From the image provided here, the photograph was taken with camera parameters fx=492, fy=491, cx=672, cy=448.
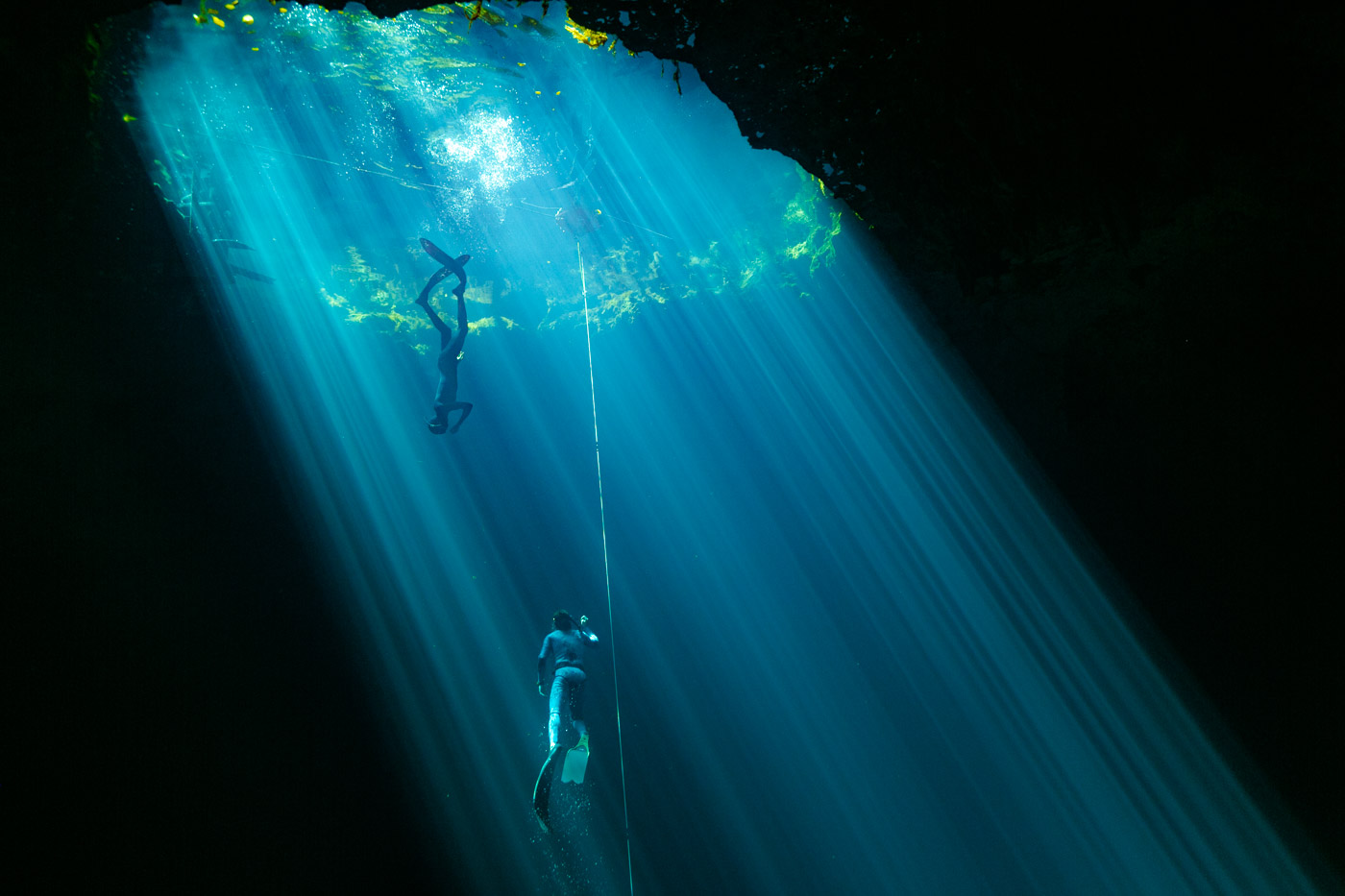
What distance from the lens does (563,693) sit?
6.14m

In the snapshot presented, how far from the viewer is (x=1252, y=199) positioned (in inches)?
118

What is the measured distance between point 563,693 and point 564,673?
0.23 metres

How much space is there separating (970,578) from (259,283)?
11.5 m

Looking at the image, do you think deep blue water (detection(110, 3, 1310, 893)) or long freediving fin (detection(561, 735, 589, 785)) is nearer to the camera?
long freediving fin (detection(561, 735, 589, 785))

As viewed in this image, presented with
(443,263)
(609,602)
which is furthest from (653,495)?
(443,263)

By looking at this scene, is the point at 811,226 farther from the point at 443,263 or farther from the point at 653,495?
the point at 653,495

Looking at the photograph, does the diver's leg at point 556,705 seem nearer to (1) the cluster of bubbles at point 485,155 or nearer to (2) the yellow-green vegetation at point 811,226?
(2) the yellow-green vegetation at point 811,226

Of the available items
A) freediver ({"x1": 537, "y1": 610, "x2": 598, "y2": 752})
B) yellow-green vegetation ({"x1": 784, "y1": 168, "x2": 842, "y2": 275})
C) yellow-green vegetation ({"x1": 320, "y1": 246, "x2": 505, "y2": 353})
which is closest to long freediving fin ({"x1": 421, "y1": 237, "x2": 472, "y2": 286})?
freediver ({"x1": 537, "y1": 610, "x2": 598, "y2": 752})

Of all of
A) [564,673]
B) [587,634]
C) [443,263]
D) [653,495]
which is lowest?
[564,673]

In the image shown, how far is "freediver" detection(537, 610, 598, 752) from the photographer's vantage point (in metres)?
6.04

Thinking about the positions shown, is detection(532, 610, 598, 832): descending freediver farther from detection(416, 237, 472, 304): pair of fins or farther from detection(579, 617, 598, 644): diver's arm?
detection(416, 237, 472, 304): pair of fins

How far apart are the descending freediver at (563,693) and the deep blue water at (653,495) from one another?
2222 mm

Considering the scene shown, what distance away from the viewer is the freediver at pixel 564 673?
6035 mm

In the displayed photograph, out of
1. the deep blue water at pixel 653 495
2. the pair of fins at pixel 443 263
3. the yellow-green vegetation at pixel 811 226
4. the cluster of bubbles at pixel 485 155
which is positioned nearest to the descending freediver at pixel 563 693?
the deep blue water at pixel 653 495
